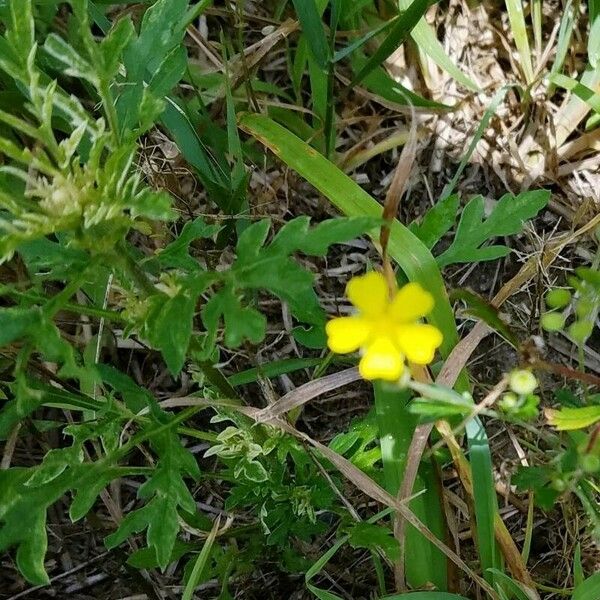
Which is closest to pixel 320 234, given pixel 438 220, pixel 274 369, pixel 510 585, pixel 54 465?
pixel 438 220

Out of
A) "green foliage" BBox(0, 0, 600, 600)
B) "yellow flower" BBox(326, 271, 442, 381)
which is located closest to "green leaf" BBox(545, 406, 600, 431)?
"green foliage" BBox(0, 0, 600, 600)

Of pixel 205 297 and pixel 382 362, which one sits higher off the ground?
pixel 382 362

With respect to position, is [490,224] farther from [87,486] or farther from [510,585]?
[87,486]

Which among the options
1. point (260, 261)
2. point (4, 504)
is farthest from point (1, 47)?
point (4, 504)

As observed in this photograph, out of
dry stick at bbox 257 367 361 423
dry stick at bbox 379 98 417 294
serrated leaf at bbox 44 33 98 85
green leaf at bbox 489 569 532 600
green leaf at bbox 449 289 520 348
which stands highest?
serrated leaf at bbox 44 33 98 85

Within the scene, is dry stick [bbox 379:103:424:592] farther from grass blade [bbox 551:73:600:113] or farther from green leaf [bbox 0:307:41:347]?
grass blade [bbox 551:73:600:113]

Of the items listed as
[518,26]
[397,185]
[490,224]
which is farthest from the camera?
[518,26]

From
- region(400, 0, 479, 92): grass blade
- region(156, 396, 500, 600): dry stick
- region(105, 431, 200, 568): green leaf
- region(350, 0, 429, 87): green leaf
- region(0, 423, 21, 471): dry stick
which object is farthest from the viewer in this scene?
region(400, 0, 479, 92): grass blade

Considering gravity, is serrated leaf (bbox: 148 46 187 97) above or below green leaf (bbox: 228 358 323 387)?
above

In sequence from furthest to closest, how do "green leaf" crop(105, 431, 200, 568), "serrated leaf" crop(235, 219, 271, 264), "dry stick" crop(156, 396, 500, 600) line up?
1. "dry stick" crop(156, 396, 500, 600)
2. "green leaf" crop(105, 431, 200, 568)
3. "serrated leaf" crop(235, 219, 271, 264)
